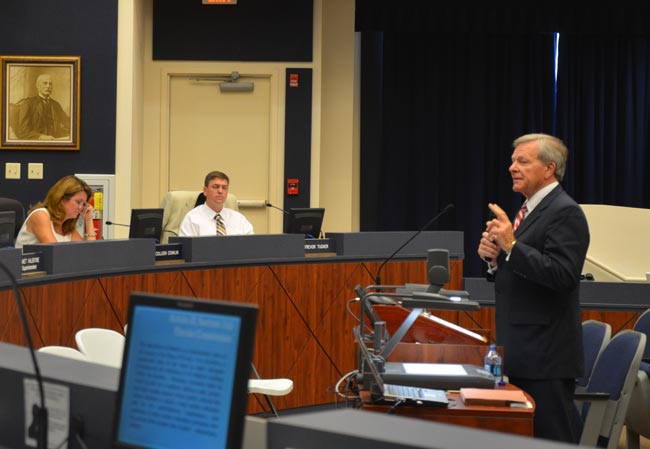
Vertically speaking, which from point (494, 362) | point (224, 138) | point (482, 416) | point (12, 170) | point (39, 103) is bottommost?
point (482, 416)

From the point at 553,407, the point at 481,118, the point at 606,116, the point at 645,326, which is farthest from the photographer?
the point at 606,116

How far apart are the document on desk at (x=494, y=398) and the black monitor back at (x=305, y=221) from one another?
3.66 m

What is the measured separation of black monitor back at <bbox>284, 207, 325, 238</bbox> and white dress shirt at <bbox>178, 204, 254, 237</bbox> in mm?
521

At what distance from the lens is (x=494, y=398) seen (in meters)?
3.01

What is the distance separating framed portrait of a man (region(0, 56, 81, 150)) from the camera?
27.8 ft

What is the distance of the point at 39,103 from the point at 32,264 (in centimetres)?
412

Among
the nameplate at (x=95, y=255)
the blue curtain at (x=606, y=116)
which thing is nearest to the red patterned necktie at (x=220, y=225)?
the nameplate at (x=95, y=255)

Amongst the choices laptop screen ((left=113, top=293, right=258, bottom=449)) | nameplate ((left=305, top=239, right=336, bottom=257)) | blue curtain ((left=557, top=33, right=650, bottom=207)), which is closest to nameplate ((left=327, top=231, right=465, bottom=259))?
nameplate ((left=305, top=239, right=336, bottom=257))

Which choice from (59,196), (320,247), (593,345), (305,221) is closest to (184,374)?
(593,345)

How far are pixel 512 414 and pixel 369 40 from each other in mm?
7746

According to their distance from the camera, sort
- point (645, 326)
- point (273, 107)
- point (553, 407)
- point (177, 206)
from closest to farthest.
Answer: point (553, 407) → point (645, 326) → point (177, 206) → point (273, 107)

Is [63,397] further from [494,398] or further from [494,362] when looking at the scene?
[494,362]

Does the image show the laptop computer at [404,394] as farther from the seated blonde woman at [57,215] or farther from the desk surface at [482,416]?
the seated blonde woman at [57,215]

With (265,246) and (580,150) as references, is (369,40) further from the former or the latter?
(265,246)
